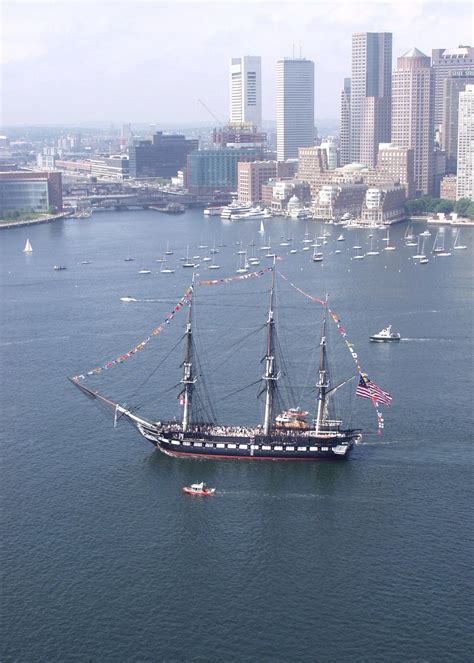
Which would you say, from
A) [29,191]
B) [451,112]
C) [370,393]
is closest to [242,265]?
[370,393]

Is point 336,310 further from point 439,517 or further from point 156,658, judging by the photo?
point 156,658

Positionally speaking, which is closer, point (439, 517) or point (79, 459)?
point (439, 517)

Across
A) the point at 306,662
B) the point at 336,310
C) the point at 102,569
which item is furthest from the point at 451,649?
the point at 336,310

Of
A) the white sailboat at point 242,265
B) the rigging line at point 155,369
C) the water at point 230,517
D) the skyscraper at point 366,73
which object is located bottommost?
the water at point 230,517

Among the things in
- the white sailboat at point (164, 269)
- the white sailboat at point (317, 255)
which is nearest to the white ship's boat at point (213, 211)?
the white sailboat at point (317, 255)

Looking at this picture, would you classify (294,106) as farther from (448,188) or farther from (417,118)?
(448,188)

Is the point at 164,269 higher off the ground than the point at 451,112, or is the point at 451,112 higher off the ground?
the point at 451,112

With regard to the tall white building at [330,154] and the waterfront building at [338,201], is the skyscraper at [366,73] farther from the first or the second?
the waterfront building at [338,201]
